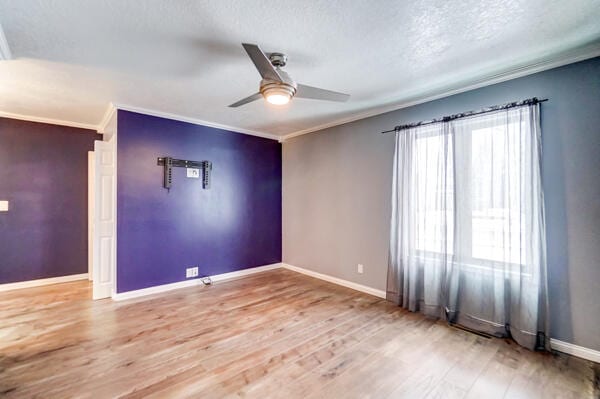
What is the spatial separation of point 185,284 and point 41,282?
90.8 inches

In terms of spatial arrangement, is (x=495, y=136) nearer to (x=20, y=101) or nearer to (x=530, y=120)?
(x=530, y=120)

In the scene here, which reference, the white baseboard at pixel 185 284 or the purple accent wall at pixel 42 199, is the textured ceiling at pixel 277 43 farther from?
the white baseboard at pixel 185 284

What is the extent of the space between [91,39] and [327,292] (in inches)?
149

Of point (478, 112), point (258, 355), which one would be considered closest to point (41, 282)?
point (258, 355)

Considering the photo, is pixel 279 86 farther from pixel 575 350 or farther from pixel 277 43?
pixel 575 350

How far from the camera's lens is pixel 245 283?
4.25 meters

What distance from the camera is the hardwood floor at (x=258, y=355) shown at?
6.23 ft

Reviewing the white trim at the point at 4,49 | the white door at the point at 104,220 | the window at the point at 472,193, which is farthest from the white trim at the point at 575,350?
the white trim at the point at 4,49

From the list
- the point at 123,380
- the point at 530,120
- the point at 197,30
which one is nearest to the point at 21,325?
the point at 123,380

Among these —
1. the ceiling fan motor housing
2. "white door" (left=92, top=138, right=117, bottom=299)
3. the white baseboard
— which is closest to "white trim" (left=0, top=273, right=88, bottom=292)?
"white door" (left=92, top=138, right=117, bottom=299)

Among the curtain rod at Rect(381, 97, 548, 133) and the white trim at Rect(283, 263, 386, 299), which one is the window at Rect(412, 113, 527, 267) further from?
the white trim at Rect(283, 263, 386, 299)

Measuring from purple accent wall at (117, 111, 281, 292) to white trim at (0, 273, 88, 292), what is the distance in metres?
1.61

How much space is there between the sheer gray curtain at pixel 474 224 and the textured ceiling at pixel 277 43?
2.05 feet

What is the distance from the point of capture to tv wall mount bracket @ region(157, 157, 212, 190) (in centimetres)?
390
